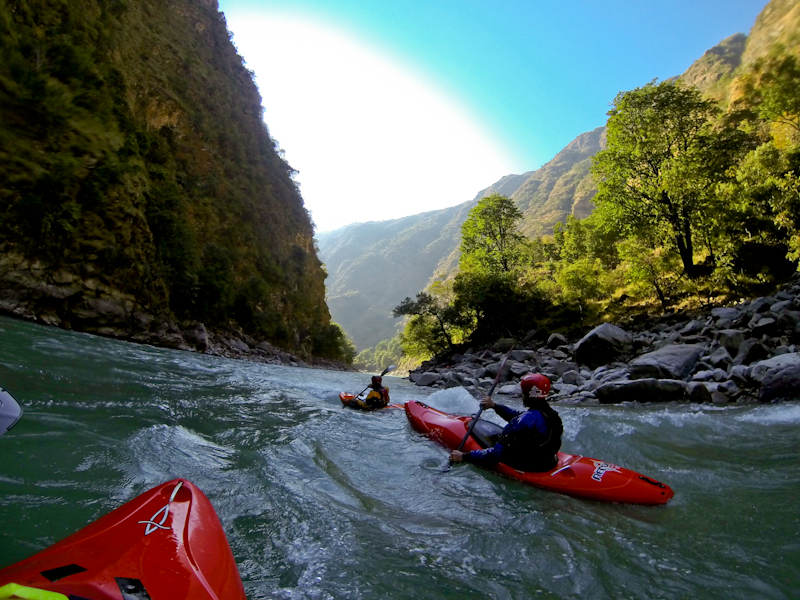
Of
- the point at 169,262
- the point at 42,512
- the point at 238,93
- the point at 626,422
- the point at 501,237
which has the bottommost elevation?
the point at 626,422

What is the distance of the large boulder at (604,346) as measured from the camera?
37.0 ft

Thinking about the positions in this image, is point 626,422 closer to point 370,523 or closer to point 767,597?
point 767,597

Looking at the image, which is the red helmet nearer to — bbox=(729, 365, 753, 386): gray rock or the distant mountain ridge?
bbox=(729, 365, 753, 386): gray rock

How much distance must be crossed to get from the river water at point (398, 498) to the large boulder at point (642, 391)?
1275 millimetres

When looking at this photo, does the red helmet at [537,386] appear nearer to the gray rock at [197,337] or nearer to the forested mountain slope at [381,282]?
the gray rock at [197,337]

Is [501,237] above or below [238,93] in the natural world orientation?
below

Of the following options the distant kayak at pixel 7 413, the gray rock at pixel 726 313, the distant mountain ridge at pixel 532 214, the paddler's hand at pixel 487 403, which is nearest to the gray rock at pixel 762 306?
the gray rock at pixel 726 313

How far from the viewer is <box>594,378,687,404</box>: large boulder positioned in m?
7.64

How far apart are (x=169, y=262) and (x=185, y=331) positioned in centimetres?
297

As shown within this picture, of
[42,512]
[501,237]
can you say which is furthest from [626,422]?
[501,237]

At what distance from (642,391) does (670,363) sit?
1.32 metres

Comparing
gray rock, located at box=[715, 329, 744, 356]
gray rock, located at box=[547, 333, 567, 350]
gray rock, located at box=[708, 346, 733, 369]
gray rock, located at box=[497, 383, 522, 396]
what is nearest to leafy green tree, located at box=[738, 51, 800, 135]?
gray rock, located at box=[547, 333, 567, 350]

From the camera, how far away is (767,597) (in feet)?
7.61

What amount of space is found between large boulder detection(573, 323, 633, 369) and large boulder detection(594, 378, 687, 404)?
2.98 m
